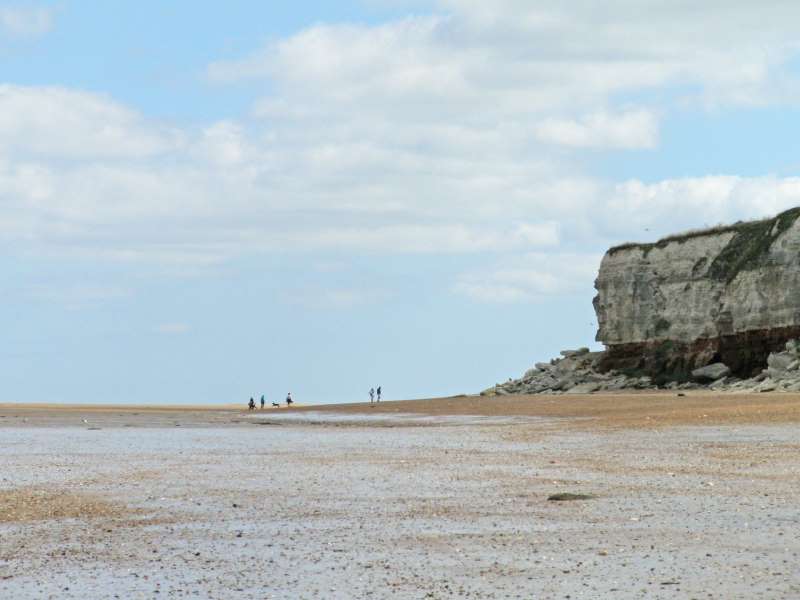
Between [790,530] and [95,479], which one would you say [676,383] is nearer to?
[95,479]

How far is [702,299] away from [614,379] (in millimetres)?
6680

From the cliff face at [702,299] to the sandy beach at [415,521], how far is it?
3268cm

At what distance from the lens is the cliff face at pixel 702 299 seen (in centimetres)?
5681

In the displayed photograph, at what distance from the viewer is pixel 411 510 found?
13.8 metres

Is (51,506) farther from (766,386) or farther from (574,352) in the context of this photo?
(574,352)

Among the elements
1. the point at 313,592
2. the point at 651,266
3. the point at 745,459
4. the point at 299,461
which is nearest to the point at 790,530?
the point at 313,592

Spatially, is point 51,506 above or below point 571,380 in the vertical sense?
below

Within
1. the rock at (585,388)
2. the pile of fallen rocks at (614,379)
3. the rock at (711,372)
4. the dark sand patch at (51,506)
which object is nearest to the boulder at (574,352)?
the pile of fallen rocks at (614,379)

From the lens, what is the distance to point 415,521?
42.1ft

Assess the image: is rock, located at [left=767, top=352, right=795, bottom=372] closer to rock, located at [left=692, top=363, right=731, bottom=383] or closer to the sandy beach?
rock, located at [left=692, top=363, right=731, bottom=383]

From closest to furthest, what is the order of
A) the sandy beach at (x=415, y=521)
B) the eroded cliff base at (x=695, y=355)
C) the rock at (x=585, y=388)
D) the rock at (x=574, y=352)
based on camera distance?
the sandy beach at (x=415, y=521) < the eroded cliff base at (x=695, y=355) < the rock at (x=585, y=388) < the rock at (x=574, y=352)

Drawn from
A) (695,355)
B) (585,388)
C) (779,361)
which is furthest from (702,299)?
(779,361)

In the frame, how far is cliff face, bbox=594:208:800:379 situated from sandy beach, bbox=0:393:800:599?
32683 mm

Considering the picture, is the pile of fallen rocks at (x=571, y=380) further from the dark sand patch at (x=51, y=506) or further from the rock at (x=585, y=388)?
the dark sand patch at (x=51, y=506)
